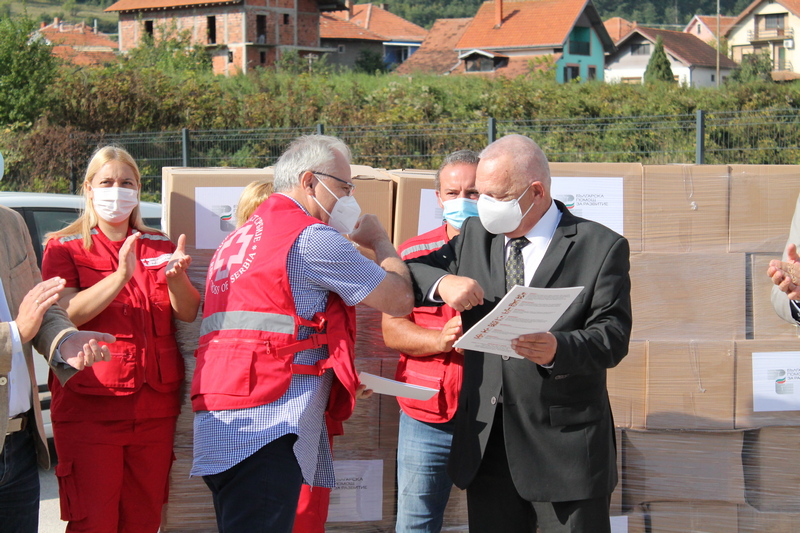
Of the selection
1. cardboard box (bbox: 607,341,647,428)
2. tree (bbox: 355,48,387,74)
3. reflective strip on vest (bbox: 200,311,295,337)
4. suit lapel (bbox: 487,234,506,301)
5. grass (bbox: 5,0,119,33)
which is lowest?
cardboard box (bbox: 607,341,647,428)

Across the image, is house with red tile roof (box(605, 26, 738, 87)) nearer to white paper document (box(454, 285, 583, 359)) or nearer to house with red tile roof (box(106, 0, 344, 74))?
house with red tile roof (box(106, 0, 344, 74))

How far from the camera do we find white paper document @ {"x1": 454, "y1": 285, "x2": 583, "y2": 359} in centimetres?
218

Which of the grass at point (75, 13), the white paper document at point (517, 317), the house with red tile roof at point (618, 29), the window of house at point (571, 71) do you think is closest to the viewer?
the white paper document at point (517, 317)

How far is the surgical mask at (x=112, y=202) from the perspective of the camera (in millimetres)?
3197

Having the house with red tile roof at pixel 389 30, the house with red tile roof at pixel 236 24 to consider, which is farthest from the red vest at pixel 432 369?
the house with red tile roof at pixel 389 30

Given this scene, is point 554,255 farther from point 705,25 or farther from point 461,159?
point 705,25

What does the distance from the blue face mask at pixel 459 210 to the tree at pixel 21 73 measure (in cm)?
1496

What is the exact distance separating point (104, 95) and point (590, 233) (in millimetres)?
15036

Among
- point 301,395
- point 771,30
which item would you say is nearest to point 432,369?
point 301,395

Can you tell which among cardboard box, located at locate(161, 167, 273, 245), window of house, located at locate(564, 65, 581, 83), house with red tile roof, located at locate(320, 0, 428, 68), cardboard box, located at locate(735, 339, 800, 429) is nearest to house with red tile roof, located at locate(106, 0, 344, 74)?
window of house, located at locate(564, 65, 581, 83)

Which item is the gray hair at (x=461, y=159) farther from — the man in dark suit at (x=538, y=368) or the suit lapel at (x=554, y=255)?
the suit lapel at (x=554, y=255)

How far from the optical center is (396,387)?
2.75 metres

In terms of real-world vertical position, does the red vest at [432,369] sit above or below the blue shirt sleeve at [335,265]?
below

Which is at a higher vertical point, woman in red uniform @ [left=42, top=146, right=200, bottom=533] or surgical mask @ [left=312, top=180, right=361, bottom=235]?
surgical mask @ [left=312, top=180, right=361, bottom=235]
